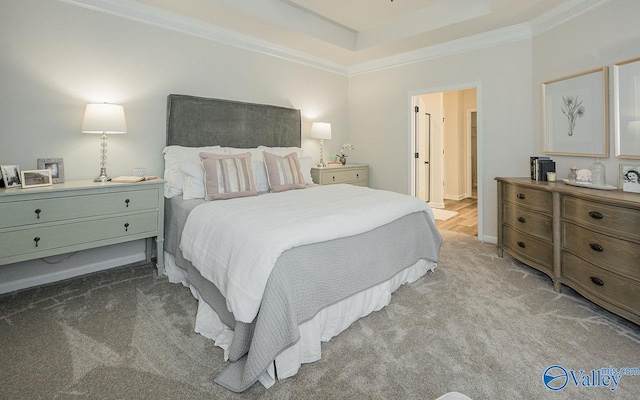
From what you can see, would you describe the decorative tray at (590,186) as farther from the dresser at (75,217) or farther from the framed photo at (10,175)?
the framed photo at (10,175)

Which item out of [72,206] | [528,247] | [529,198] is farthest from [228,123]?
[528,247]

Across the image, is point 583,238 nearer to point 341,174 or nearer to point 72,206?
point 341,174

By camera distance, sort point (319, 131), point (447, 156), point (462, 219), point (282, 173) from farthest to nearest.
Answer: point (447, 156) < point (462, 219) < point (319, 131) < point (282, 173)

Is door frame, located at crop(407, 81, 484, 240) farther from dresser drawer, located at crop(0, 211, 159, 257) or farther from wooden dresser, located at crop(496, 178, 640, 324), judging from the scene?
dresser drawer, located at crop(0, 211, 159, 257)

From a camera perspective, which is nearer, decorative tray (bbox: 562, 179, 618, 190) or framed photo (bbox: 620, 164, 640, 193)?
framed photo (bbox: 620, 164, 640, 193)

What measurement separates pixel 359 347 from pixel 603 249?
71.0 inches

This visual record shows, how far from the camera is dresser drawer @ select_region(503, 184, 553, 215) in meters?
2.64

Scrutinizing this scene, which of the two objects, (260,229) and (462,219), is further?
(462,219)

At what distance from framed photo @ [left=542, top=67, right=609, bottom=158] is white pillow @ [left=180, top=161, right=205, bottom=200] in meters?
3.60

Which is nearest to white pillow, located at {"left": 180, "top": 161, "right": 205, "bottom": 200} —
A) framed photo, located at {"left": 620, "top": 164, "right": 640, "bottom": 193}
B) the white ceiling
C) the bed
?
the bed

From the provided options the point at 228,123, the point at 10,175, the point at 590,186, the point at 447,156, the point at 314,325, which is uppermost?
the point at 447,156

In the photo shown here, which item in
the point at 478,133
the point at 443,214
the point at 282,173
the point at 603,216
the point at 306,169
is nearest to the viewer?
the point at 603,216

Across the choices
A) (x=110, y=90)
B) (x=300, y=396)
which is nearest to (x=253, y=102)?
(x=110, y=90)

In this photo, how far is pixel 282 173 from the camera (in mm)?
3273
